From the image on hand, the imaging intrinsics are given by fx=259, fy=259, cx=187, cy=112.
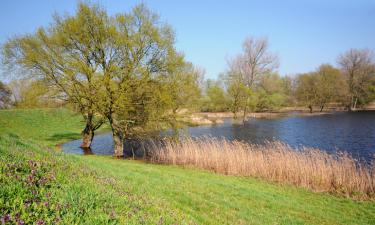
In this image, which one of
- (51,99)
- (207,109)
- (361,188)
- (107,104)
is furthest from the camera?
(207,109)

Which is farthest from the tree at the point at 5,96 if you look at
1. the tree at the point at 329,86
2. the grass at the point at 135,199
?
the tree at the point at 329,86

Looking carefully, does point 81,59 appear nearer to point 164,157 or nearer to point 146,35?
point 146,35

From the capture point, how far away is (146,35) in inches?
787

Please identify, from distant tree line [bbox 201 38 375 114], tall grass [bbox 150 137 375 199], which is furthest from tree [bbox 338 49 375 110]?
tall grass [bbox 150 137 375 199]

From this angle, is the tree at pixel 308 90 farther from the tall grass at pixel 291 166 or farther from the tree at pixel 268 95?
the tall grass at pixel 291 166

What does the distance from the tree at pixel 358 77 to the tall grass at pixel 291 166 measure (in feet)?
216

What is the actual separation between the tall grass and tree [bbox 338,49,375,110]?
6593 centimetres

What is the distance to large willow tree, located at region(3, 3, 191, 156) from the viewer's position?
747 inches

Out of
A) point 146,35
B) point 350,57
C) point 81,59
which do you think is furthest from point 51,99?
point 350,57

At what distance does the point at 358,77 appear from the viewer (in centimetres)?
7175

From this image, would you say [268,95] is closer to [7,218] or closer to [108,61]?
[108,61]

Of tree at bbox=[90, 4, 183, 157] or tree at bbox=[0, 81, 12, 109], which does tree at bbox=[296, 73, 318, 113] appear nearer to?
tree at bbox=[90, 4, 183, 157]

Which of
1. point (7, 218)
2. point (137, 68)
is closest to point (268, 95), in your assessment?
point (137, 68)

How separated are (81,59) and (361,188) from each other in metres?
20.0
